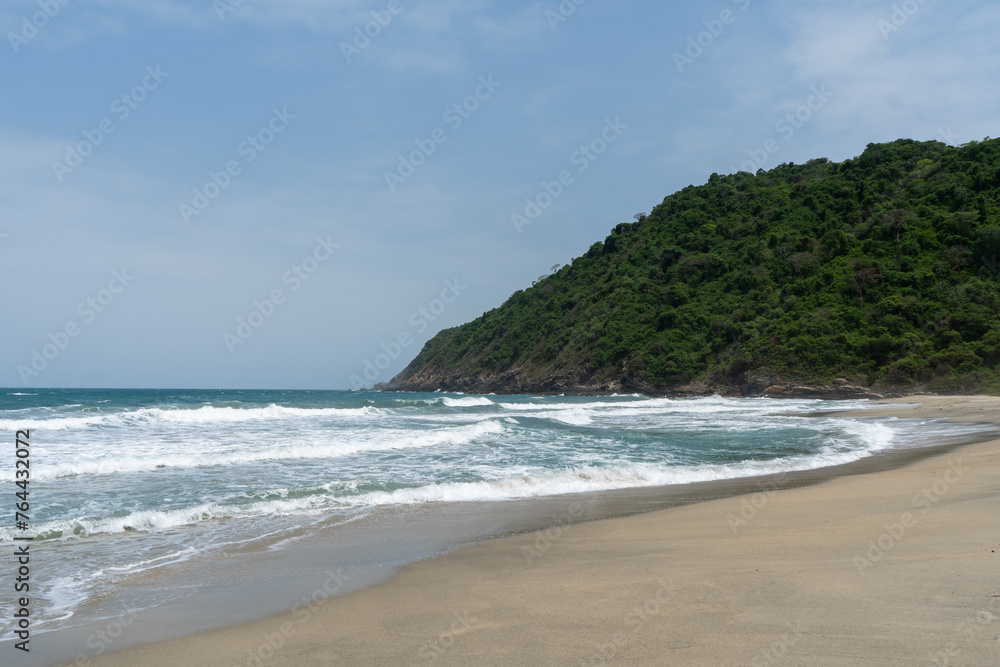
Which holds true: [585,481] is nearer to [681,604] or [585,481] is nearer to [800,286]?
[681,604]

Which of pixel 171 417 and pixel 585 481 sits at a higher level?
pixel 171 417

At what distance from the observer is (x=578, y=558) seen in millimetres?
5621

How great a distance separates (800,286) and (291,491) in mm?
59486

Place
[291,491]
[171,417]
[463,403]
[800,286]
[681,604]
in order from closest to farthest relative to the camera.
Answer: [681,604], [291,491], [171,417], [463,403], [800,286]

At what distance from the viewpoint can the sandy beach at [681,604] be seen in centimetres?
325

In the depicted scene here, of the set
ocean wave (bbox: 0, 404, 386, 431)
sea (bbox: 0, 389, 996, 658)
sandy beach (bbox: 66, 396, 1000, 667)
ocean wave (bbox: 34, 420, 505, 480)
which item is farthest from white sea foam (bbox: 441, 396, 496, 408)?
sandy beach (bbox: 66, 396, 1000, 667)

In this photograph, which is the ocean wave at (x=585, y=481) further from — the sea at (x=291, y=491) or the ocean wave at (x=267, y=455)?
the ocean wave at (x=267, y=455)

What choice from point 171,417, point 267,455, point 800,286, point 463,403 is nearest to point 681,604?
point 267,455

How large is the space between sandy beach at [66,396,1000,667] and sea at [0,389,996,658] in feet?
2.21

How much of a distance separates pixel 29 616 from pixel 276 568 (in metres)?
1.87

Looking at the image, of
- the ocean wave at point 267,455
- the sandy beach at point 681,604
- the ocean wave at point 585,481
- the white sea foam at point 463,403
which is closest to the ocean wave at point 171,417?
the ocean wave at point 267,455

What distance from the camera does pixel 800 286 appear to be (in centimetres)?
5878

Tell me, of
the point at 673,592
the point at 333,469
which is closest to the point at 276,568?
the point at 673,592

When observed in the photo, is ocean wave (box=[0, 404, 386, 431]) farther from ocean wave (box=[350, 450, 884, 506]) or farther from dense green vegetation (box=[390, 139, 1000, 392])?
dense green vegetation (box=[390, 139, 1000, 392])
